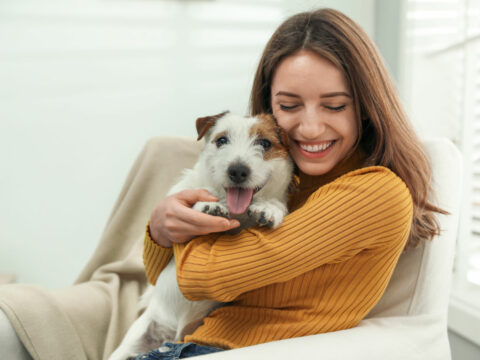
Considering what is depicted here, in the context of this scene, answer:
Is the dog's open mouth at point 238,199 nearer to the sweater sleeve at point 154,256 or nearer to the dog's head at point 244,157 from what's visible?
the dog's head at point 244,157

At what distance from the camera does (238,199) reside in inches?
42.6

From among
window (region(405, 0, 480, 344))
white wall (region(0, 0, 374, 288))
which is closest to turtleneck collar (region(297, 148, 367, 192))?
window (region(405, 0, 480, 344))

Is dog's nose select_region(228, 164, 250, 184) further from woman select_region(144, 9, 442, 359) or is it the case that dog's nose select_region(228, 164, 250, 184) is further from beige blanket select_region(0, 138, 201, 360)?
beige blanket select_region(0, 138, 201, 360)

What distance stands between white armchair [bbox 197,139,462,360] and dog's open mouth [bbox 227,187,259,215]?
13.5 inches

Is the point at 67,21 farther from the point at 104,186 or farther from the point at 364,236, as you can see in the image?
the point at 364,236

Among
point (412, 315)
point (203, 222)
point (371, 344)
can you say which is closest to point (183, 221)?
point (203, 222)

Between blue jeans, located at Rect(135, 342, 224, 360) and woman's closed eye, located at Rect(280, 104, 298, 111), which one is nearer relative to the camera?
blue jeans, located at Rect(135, 342, 224, 360)

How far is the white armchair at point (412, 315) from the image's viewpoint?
0.94m

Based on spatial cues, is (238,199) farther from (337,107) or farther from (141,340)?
(141,340)

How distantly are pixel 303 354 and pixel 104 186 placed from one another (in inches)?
83.4

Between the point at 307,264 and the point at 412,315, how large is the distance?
43cm

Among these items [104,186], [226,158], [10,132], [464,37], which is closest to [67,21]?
[10,132]

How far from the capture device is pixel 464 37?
2.00 metres

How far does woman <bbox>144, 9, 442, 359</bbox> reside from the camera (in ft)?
3.10
